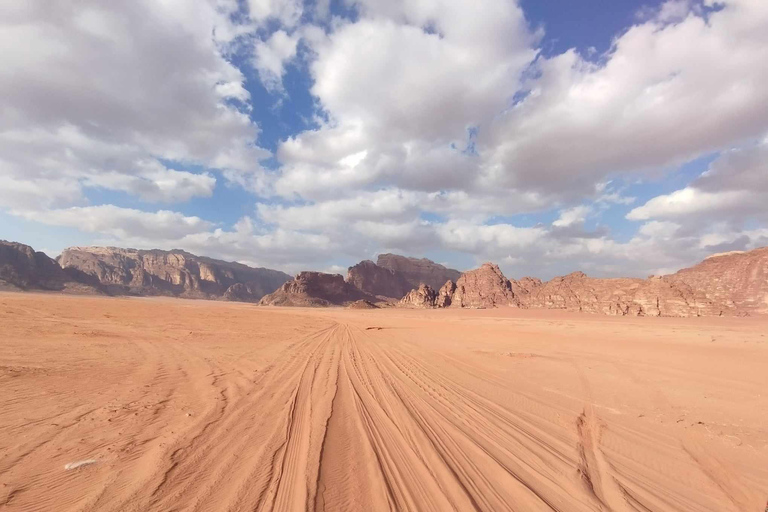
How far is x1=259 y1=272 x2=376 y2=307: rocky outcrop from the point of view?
116m

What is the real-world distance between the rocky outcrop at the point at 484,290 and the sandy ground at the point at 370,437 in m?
81.6

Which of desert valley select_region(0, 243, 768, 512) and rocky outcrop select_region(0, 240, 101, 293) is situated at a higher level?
rocky outcrop select_region(0, 240, 101, 293)

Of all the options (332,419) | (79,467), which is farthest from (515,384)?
(79,467)

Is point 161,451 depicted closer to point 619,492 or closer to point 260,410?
point 260,410

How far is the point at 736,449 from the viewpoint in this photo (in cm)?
547

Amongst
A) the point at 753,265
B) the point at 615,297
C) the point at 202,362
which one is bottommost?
the point at 202,362

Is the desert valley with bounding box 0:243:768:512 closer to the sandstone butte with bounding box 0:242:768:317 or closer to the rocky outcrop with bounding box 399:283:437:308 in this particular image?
the sandstone butte with bounding box 0:242:768:317

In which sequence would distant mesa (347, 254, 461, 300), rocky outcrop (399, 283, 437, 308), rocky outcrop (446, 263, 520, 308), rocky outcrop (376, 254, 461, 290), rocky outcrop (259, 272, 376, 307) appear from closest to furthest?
rocky outcrop (446, 263, 520, 308) → rocky outcrop (399, 283, 437, 308) → rocky outcrop (259, 272, 376, 307) → distant mesa (347, 254, 461, 300) → rocky outcrop (376, 254, 461, 290)

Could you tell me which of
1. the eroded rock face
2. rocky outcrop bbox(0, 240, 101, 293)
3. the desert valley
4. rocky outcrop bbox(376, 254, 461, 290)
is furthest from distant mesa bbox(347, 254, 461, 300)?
the desert valley

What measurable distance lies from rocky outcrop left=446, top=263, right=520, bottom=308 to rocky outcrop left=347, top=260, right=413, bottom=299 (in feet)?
170

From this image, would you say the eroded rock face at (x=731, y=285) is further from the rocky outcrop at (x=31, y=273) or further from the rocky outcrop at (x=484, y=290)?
the rocky outcrop at (x=31, y=273)

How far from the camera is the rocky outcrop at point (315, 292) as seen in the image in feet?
382

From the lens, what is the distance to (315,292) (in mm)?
126062

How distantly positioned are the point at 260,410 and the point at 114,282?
201 meters
